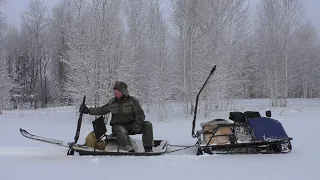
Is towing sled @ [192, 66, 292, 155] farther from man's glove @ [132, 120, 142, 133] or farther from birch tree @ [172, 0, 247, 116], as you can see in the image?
birch tree @ [172, 0, 247, 116]

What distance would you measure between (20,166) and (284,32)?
2423cm

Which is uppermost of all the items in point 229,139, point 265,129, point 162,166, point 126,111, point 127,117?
point 126,111

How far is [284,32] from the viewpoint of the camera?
26.2 meters

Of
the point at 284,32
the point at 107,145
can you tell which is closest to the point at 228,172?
the point at 107,145

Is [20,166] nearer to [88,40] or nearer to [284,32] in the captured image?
[88,40]

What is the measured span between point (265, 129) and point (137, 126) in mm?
2417

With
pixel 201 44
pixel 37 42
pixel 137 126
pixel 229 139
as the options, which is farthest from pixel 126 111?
pixel 37 42

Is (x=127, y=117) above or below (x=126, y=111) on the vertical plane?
below

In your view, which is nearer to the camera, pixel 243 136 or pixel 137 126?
pixel 243 136

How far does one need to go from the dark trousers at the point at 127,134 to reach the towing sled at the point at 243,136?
96 centimetres

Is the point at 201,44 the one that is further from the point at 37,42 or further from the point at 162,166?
the point at 37,42

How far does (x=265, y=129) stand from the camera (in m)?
6.55

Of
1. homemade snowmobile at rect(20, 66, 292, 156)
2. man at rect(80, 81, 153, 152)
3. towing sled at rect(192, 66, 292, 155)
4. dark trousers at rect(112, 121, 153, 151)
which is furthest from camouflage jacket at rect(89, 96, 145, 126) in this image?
towing sled at rect(192, 66, 292, 155)

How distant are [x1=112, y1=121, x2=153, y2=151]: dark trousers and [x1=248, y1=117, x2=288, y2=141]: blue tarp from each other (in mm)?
1940
